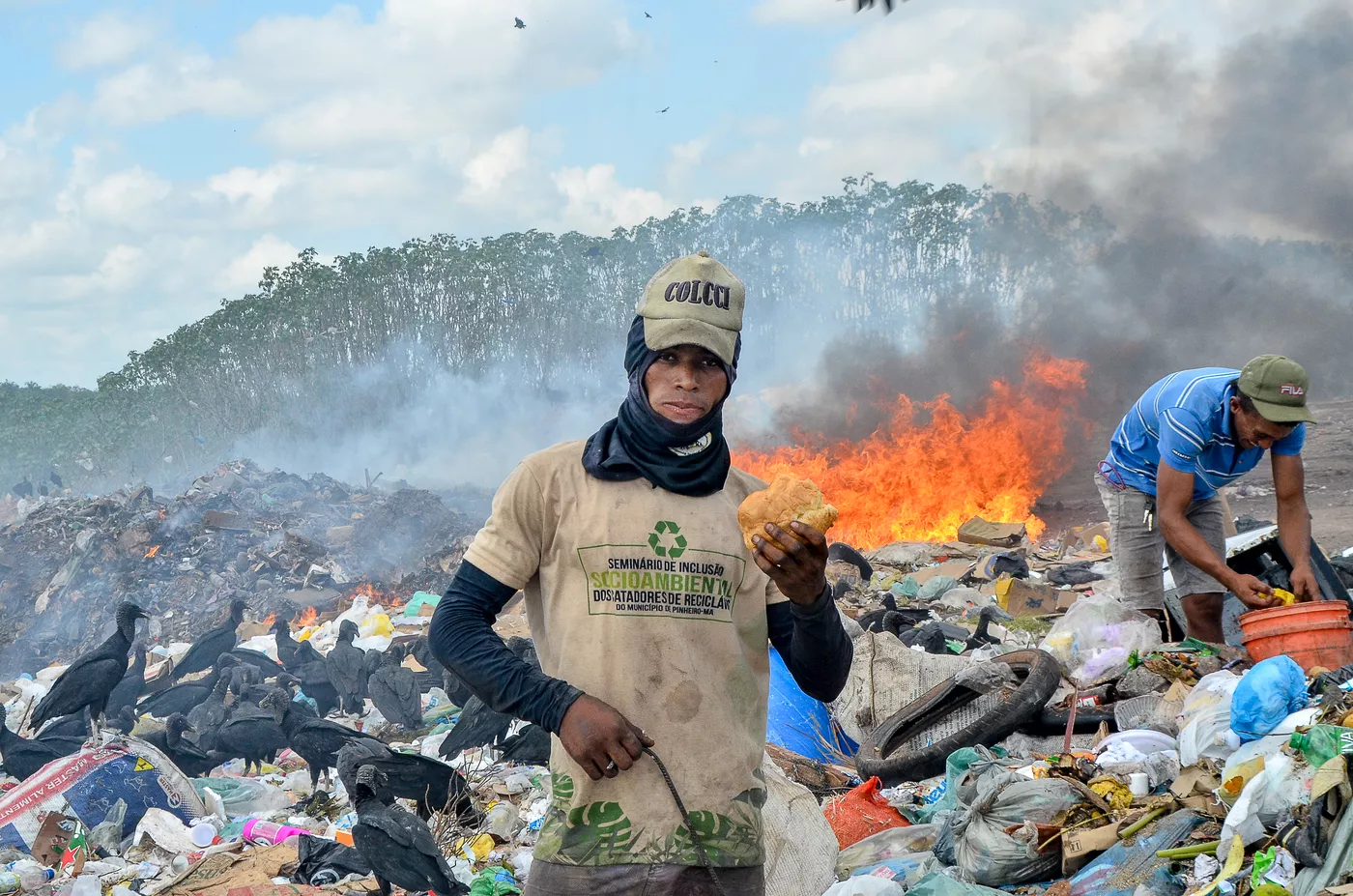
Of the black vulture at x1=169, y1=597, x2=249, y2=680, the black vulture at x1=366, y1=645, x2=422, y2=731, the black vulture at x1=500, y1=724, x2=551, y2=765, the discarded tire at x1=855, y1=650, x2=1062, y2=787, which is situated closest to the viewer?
the discarded tire at x1=855, y1=650, x2=1062, y2=787

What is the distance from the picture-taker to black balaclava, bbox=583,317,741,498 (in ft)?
6.59

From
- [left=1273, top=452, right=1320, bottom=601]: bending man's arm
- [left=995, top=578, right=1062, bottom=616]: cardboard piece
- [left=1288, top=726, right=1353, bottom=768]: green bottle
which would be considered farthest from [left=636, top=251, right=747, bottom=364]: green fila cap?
[left=995, top=578, right=1062, bottom=616]: cardboard piece

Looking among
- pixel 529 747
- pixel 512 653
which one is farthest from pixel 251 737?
pixel 512 653

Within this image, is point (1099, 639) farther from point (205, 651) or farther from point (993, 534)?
point (205, 651)

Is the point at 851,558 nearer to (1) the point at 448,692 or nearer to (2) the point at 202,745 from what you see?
(1) the point at 448,692

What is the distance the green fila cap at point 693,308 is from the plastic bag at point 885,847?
2.89m

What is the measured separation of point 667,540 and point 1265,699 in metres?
2.92

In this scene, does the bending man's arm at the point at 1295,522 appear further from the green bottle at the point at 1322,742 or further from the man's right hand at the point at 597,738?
the man's right hand at the point at 597,738

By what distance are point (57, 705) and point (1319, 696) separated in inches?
275

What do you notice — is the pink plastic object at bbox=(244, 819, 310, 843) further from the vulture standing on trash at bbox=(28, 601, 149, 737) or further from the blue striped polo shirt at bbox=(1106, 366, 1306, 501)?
the blue striped polo shirt at bbox=(1106, 366, 1306, 501)

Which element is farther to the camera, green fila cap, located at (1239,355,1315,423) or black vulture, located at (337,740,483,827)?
black vulture, located at (337,740,483,827)

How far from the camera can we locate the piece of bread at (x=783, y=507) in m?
1.93

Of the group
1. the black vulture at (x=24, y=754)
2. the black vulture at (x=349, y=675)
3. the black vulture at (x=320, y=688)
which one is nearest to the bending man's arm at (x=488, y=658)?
the black vulture at (x=24, y=754)

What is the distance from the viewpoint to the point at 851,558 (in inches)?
447
